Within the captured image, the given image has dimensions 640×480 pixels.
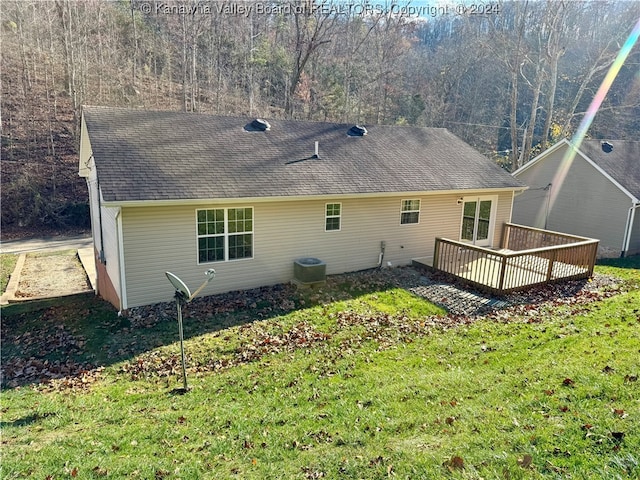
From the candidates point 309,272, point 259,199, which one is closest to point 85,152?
point 259,199

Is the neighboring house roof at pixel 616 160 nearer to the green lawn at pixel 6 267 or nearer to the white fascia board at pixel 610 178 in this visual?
the white fascia board at pixel 610 178

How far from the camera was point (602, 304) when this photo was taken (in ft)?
33.9

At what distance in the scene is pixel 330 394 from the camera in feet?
20.3

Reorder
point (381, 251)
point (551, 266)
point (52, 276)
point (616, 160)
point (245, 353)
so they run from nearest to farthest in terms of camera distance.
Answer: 1. point (245, 353)
2. point (551, 266)
3. point (381, 251)
4. point (52, 276)
5. point (616, 160)

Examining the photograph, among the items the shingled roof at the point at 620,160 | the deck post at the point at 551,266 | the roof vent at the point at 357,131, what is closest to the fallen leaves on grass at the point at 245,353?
the deck post at the point at 551,266

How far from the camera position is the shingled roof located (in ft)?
61.9

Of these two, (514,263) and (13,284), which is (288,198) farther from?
(13,284)

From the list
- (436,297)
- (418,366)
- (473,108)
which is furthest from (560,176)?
(473,108)

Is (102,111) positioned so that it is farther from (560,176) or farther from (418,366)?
(560,176)

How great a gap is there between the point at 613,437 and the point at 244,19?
40.8 metres

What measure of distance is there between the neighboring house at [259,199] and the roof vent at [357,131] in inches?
2.4

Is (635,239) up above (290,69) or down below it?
below

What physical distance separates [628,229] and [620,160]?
437 cm

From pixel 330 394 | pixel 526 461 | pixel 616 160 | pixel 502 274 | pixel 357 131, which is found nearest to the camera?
pixel 526 461
